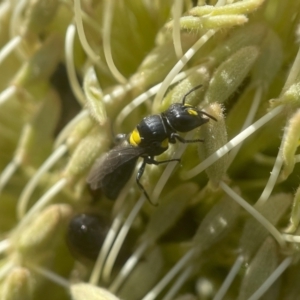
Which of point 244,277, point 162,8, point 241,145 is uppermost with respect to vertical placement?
point 162,8

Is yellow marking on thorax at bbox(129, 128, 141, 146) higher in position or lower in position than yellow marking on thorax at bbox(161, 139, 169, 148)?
higher

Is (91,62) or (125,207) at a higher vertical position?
(91,62)

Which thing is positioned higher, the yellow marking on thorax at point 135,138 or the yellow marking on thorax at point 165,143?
the yellow marking on thorax at point 135,138

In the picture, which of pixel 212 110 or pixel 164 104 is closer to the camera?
pixel 212 110

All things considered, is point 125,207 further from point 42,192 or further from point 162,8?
point 162,8

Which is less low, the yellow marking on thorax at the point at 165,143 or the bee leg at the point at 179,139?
the bee leg at the point at 179,139

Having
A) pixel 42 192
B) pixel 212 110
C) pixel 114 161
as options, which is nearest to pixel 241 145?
pixel 212 110
